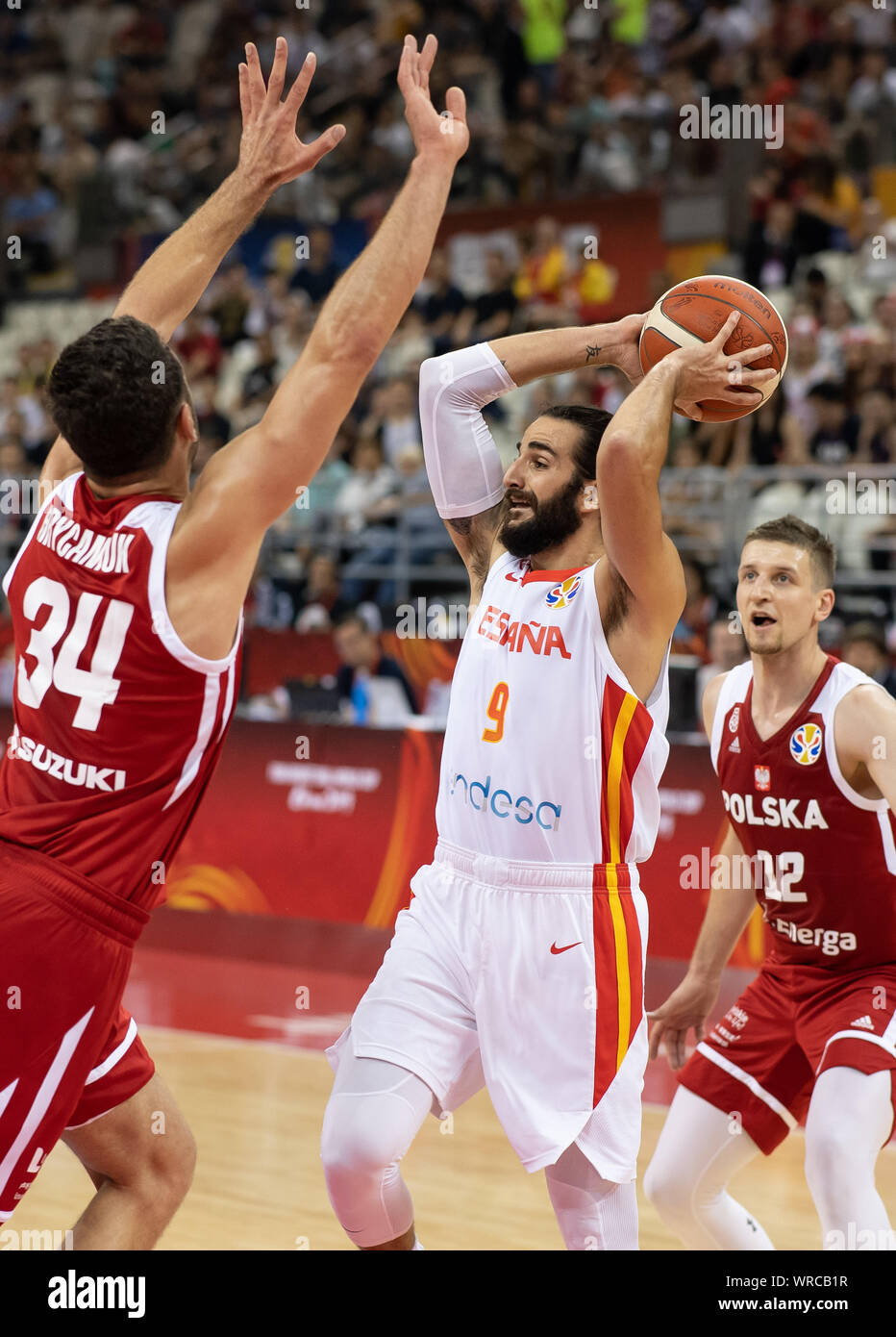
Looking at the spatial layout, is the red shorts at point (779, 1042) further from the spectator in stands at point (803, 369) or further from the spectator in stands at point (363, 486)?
the spectator in stands at point (363, 486)

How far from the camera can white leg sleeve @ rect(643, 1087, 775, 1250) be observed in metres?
4.46

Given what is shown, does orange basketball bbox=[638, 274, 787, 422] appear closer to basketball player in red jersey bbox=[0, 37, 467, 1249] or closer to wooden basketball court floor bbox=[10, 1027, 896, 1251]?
basketball player in red jersey bbox=[0, 37, 467, 1249]

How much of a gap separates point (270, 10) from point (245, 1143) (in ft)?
52.2

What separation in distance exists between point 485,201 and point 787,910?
41.8 ft

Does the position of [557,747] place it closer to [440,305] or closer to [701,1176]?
[701,1176]

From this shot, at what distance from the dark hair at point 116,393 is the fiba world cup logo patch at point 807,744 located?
2195 mm

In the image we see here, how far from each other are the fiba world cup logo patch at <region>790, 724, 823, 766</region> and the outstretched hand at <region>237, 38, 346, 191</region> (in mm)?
2063

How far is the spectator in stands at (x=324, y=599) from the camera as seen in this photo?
12.1 metres

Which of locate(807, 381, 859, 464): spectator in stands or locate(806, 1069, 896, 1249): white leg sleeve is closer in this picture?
locate(806, 1069, 896, 1249): white leg sleeve

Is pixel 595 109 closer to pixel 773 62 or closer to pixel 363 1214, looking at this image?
pixel 773 62

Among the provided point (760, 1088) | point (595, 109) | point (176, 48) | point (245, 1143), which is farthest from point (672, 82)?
point (760, 1088)

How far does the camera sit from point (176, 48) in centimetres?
2019

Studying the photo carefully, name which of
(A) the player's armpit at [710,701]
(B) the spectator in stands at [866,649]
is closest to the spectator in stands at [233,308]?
(B) the spectator in stands at [866,649]

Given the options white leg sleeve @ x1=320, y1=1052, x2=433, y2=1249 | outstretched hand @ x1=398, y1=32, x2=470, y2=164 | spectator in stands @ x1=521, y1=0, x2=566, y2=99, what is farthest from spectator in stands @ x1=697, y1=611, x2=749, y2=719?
spectator in stands @ x1=521, y1=0, x2=566, y2=99
